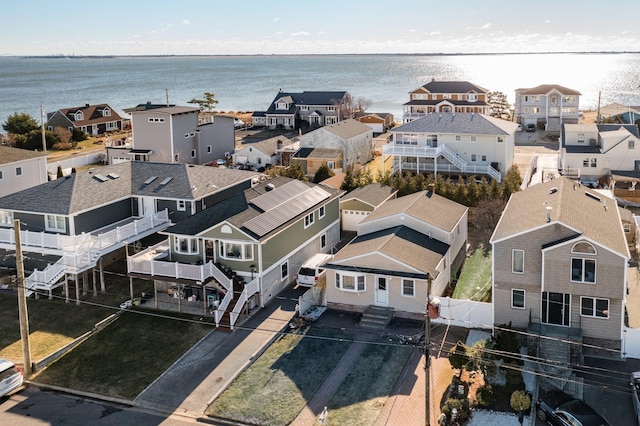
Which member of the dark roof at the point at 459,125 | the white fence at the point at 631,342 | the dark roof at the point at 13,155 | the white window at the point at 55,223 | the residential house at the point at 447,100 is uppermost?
the residential house at the point at 447,100

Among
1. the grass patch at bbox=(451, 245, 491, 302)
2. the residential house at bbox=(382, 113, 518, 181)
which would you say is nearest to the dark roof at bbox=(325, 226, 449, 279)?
the grass patch at bbox=(451, 245, 491, 302)

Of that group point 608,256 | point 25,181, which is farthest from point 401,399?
point 25,181

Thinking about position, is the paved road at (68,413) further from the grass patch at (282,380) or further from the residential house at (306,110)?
the residential house at (306,110)

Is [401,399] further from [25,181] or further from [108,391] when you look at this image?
[25,181]

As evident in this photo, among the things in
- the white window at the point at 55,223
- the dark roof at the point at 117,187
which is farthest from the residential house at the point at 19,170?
the white window at the point at 55,223

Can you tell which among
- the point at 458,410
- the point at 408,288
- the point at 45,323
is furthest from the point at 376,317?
the point at 45,323

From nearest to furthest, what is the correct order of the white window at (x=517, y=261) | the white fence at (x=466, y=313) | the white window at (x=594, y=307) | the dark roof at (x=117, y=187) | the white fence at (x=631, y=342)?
the white fence at (x=631, y=342) < the white window at (x=594, y=307) < the white window at (x=517, y=261) < the white fence at (x=466, y=313) < the dark roof at (x=117, y=187)

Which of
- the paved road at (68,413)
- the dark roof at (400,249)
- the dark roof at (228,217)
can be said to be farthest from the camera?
the dark roof at (228,217)
